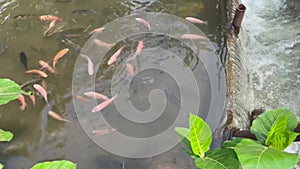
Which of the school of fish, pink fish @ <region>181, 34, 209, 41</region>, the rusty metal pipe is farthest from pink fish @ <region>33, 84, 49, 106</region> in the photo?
the rusty metal pipe

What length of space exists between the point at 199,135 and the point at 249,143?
0.18 meters

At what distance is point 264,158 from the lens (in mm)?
1160

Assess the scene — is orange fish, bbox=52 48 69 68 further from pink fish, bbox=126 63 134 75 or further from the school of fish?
pink fish, bbox=126 63 134 75

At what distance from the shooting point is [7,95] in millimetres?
1436

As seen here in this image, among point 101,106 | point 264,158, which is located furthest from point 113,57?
point 264,158

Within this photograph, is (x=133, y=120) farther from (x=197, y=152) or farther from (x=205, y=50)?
(x=197, y=152)

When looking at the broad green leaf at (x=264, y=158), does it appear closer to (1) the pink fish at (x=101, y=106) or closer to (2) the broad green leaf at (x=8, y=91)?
(2) the broad green leaf at (x=8, y=91)

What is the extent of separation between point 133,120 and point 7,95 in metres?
1.67

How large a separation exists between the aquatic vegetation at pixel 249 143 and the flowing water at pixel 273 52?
2107 millimetres

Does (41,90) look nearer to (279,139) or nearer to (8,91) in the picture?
(8,91)

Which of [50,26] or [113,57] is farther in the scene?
[50,26]

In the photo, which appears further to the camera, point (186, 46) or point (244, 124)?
point (186, 46)

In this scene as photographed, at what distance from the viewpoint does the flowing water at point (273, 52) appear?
3596 millimetres

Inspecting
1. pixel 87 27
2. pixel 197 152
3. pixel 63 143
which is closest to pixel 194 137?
pixel 197 152
